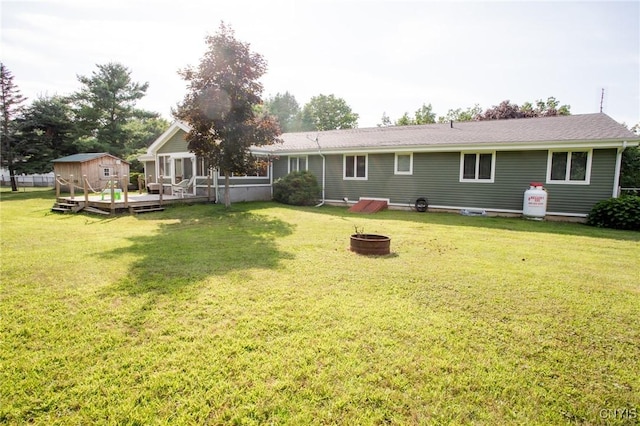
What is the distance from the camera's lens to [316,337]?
299 centimetres

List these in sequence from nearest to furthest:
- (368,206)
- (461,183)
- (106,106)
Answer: (461,183), (368,206), (106,106)

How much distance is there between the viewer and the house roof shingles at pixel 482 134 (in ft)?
36.1

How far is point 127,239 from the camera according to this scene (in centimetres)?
743

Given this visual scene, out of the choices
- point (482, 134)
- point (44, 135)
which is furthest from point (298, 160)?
point (44, 135)

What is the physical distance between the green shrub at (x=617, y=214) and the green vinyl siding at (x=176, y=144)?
1687cm

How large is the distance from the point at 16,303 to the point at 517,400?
5.04 metres

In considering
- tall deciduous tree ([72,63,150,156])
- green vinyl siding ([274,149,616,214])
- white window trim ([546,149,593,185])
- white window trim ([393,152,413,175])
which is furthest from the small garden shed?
white window trim ([546,149,593,185])

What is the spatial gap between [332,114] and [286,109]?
10.6 meters

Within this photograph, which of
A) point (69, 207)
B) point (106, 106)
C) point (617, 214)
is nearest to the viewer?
point (617, 214)

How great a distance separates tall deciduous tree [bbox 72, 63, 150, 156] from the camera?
28.9m

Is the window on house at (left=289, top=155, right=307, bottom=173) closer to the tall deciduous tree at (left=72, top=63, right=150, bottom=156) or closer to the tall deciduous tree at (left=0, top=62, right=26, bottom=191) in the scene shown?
the tall deciduous tree at (left=72, top=63, right=150, bottom=156)

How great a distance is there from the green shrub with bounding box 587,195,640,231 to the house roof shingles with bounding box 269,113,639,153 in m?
1.93

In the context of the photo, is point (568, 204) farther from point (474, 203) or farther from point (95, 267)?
point (95, 267)

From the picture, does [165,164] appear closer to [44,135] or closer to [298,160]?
[298,160]
